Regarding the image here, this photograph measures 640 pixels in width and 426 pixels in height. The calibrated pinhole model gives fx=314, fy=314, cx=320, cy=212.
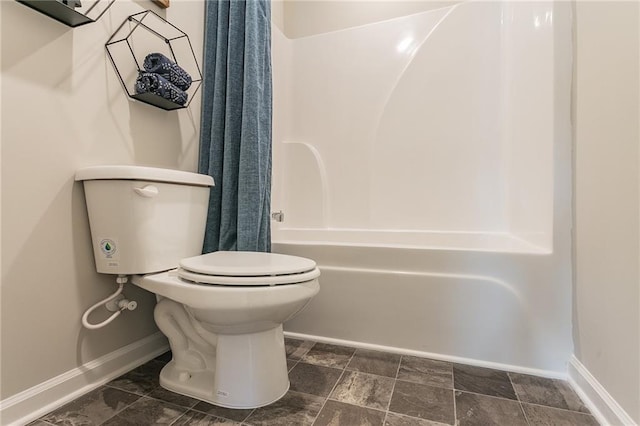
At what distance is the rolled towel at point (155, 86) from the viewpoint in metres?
1.06

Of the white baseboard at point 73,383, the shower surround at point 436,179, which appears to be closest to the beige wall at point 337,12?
the shower surround at point 436,179

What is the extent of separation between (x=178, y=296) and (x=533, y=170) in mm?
1404

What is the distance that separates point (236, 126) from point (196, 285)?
2.46ft

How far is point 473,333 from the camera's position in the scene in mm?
1138

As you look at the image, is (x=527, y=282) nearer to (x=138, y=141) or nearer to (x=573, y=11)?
(x=573, y=11)

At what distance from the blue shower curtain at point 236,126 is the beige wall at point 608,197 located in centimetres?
111

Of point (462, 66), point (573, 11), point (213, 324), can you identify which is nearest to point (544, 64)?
point (573, 11)

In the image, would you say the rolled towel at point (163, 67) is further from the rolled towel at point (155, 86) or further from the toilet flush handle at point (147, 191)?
the toilet flush handle at point (147, 191)

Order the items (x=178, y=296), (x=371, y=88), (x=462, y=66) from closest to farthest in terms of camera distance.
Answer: (x=178, y=296), (x=462, y=66), (x=371, y=88)

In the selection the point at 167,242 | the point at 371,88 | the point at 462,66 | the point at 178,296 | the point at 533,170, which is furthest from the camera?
the point at 371,88

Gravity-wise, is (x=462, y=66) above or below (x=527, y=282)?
above

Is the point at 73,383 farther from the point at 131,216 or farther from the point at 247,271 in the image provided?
the point at 247,271

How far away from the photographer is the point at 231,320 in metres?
0.83

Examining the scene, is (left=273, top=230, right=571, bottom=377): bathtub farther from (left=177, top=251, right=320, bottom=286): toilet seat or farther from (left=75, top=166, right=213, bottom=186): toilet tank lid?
(left=75, top=166, right=213, bottom=186): toilet tank lid
